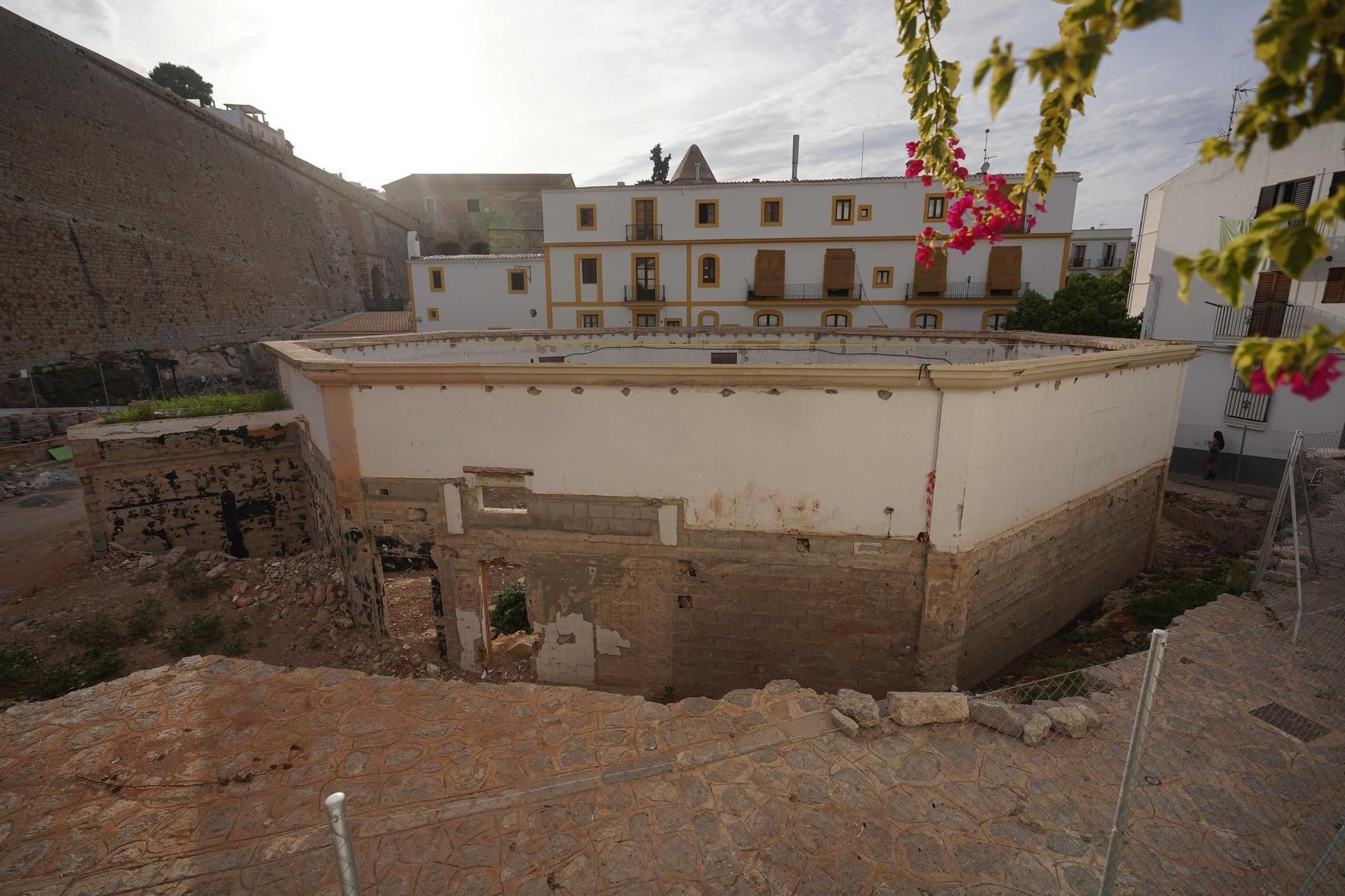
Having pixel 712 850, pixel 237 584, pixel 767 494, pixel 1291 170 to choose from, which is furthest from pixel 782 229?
pixel 712 850

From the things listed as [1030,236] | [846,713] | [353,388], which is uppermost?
[1030,236]

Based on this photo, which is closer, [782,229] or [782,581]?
[782,581]

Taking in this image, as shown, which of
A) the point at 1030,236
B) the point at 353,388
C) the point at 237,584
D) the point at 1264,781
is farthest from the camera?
the point at 1030,236

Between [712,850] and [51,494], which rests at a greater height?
[712,850]

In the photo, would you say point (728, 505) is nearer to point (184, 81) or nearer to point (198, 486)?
point (198, 486)

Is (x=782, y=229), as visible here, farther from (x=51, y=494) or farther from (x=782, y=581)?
(x=51, y=494)

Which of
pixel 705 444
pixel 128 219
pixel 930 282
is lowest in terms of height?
pixel 705 444

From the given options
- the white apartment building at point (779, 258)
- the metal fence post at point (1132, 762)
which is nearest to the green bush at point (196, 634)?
the metal fence post at point (1132, 762)

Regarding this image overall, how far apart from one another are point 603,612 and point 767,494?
3006 mm

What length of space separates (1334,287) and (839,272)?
1545cm

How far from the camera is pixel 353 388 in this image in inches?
335

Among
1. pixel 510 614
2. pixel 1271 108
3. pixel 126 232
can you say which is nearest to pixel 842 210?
pixel 510 614

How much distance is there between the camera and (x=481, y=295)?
30.5 metres

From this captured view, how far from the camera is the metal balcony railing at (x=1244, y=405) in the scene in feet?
57.4
